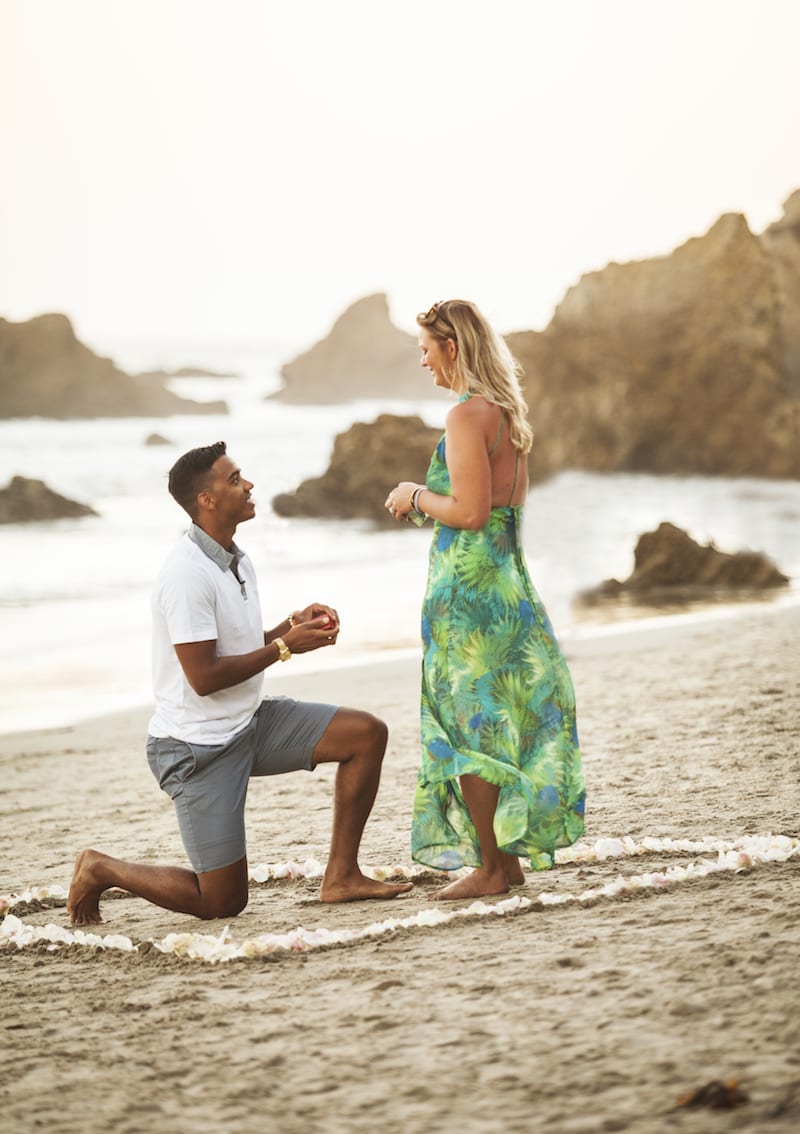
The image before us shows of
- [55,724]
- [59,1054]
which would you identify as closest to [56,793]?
[55,724]

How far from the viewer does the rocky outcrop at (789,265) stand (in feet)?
146

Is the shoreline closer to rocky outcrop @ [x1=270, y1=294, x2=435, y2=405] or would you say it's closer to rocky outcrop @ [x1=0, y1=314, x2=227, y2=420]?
rocky outcrop @ [x1=0, y1=314, x2=227, y2=420]

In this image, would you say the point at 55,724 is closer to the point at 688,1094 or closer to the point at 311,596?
the point at 688,1094

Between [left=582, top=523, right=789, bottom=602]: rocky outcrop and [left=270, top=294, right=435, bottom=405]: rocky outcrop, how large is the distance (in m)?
34.4

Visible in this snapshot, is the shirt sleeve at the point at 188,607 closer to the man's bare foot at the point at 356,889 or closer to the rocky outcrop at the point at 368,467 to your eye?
the man's bare foot at the point at 356,889

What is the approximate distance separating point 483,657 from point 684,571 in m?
11.5

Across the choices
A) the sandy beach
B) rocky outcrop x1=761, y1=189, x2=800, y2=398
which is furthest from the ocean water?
rocky outcrop x1=761, y1=189, x2=800, y2=398

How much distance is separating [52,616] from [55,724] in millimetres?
8002

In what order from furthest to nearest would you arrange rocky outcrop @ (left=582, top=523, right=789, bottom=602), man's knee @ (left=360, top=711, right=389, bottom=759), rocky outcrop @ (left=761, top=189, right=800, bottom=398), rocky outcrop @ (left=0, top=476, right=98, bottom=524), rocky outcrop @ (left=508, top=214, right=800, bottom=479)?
rocky outcrop @ (left=761, top=189, right=800, bottom=398)
rocky outcrop @ (left=508, top=214, right=800, bottom=479)
rocky outcrop @ (left=0, top=476, right=98, bottom=524)
rocky outcrop @ (left=582, top=523, right=789, bottom=602)
man's knee @ (left=360, top=711, right=389, bottom=759)

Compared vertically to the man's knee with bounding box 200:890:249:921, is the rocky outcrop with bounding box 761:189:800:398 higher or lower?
higher

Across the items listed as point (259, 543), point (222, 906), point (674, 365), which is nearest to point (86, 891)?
point (222, 906)

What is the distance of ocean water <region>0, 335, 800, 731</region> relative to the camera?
39.2ft

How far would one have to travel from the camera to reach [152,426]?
4638cm

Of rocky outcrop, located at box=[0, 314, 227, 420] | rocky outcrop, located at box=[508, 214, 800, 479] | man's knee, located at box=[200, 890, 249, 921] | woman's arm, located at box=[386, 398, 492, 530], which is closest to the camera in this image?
woman's arm, located at box=[386, 398, 492, 530]
